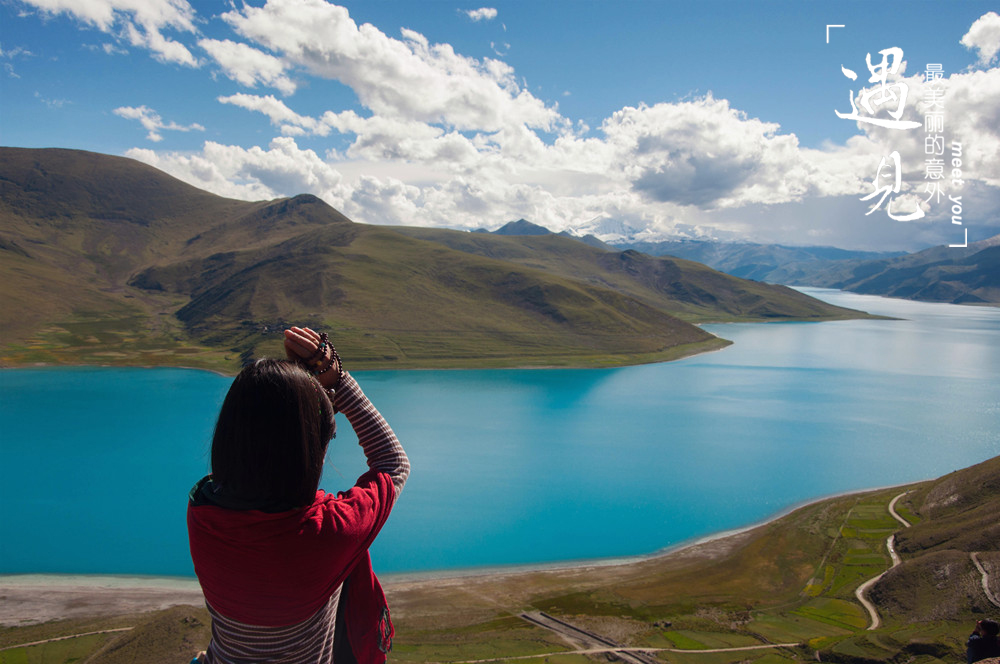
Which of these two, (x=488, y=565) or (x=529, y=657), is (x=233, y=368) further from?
(x=529, y=657)

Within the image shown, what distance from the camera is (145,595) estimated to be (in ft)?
99.3

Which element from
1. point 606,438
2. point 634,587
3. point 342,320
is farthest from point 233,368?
point 634,587

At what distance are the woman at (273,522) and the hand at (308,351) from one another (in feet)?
0.92

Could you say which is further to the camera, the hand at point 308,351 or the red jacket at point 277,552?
the hand at point 308,351

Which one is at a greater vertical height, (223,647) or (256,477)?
(256,477)

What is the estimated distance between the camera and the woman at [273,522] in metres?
2.18

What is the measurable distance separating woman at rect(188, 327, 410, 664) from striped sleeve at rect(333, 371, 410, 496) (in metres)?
0.29

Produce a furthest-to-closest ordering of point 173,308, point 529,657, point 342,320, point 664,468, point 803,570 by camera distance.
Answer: point 173,308
point 342,320
point 664,468
point 803,570
point 529,657

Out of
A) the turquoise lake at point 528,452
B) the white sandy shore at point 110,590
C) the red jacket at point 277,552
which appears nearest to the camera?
the red jacket at point 277,552

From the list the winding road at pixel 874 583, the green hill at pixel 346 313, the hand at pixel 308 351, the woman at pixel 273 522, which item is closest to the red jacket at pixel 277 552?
the woman at pixel 273 522

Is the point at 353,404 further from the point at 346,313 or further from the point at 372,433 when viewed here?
the point at 346,313

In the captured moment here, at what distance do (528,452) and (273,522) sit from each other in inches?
2157

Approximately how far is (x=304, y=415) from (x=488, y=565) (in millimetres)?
34956

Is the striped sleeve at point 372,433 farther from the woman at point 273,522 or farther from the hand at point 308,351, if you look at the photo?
the woman at point 273,522
